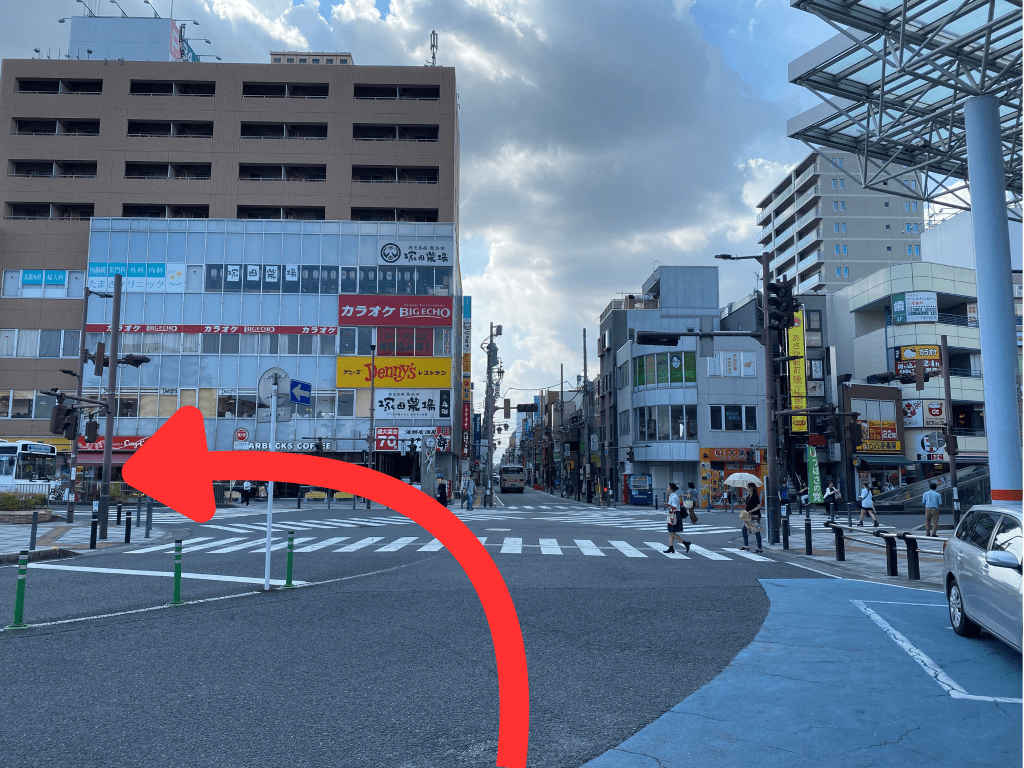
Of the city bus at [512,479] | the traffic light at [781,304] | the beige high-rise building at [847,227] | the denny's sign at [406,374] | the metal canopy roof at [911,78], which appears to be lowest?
the city bus at [512,479]

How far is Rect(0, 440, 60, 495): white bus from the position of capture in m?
38.0

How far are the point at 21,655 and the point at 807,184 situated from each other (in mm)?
82221

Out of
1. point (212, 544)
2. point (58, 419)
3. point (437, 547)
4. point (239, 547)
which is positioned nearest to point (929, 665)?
point (437, 547)

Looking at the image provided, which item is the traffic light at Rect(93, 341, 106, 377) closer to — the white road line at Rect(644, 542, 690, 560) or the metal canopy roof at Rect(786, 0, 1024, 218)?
the white road line at Rect(644, 542, 690, 560)

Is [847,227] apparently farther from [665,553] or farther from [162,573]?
[162,573]

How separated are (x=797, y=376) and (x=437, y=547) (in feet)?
127

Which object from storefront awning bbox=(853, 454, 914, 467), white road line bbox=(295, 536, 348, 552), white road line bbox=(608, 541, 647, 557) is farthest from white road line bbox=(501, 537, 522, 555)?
storefront awning bbox=(853, 454, 914, 467)

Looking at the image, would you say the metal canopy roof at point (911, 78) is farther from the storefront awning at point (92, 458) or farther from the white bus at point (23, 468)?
the storefront awning at point (92, 458)

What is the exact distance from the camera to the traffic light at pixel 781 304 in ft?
63.5

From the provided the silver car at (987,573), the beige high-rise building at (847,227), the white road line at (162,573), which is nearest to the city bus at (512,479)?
the beige high-rise building at (847,227)

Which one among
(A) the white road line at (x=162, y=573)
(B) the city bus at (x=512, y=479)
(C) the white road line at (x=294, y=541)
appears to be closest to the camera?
(A) the white road line at (x=162, y=573)

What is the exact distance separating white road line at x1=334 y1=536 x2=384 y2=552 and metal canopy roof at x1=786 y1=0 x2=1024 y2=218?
55.4 ft

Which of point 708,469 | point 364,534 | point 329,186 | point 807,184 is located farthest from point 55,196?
point 807,184

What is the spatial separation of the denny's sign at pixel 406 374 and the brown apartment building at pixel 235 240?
13 cm
